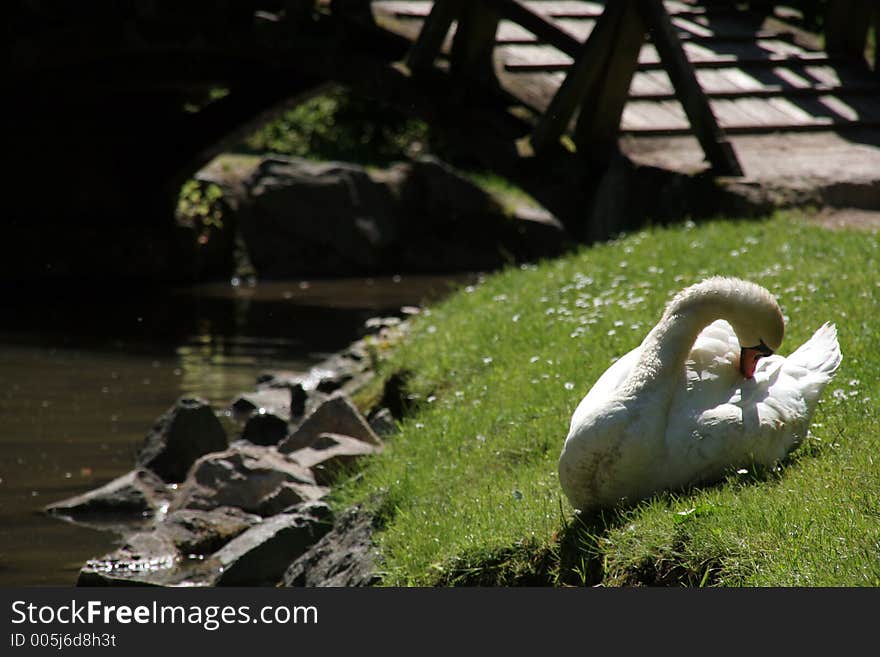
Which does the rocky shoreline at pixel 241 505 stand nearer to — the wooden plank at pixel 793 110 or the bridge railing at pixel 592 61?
the bridge railing at pixel 592 61

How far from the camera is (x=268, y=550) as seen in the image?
20.6ft

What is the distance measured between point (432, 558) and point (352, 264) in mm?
15196

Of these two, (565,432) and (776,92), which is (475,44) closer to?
(776,92)

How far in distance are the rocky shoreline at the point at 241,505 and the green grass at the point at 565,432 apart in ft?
0.82

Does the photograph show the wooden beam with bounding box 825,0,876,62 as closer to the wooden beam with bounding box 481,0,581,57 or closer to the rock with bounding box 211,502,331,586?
the wooden beam with bounding box 481,0,581,57

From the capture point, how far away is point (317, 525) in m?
6.37

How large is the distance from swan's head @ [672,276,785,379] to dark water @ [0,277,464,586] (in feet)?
11.5

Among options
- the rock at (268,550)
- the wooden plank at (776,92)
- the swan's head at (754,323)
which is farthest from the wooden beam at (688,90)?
the swan's head at (754,323)

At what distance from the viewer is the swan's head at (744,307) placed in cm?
457

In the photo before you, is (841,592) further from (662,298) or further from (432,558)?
(662,298)

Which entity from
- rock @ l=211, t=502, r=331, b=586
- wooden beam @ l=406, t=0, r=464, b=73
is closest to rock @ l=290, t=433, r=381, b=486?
rock @ l=211, t=502, r=331, b=586

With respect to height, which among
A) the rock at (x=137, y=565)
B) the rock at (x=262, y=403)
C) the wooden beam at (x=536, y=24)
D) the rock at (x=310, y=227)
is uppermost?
the wooden beam at (x=536, y=24)

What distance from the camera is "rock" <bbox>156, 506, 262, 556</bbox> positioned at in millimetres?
6711

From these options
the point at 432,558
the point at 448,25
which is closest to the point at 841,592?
the point at 432,558
